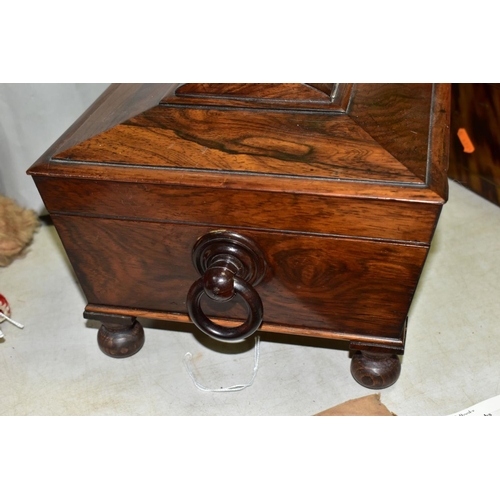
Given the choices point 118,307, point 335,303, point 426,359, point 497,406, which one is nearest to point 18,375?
point 118,307

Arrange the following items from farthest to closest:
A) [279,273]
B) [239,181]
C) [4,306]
A: [4,306]
[279,273]
[239,181]

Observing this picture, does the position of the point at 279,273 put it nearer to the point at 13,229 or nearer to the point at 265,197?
the point at 265,197

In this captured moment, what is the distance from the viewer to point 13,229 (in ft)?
5.66

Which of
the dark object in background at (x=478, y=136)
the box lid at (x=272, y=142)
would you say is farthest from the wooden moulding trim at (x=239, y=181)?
the dark object in background at (x=478, y=136)

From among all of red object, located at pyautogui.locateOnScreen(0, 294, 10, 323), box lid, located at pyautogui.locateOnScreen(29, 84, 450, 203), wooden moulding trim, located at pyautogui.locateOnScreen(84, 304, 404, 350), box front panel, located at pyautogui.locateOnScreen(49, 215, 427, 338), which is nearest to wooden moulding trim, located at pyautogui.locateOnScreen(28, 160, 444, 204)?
box lid, located at pyautogui.locateOnScreen(29, 84, 450, 203)

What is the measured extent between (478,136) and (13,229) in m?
1.32

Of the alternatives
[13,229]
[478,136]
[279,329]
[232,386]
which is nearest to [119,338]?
[232,386]

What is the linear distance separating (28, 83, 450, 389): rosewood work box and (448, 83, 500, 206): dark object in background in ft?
1.44

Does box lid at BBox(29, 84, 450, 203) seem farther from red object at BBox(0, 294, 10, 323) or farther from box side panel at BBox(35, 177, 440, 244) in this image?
red object at BBox(0, 294, 10, 323)

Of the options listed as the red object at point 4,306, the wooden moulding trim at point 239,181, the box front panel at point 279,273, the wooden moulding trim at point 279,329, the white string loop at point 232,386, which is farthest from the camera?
the red object at point 4,306

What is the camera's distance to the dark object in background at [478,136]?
1674mm

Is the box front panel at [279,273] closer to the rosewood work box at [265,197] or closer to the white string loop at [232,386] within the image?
the rosewood work box at [265,197]

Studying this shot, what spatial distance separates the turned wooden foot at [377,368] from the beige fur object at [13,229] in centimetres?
98

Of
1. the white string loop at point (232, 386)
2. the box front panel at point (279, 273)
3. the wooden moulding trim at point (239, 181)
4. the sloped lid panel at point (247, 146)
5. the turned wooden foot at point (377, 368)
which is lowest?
the white string loop at point (232, 386)
